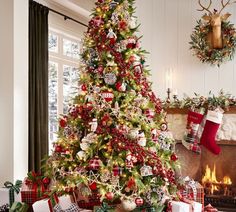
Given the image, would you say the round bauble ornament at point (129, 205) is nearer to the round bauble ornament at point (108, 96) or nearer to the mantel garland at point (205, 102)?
the round bauble ornament at point (108, 96)

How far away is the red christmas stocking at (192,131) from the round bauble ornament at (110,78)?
6.63 feet

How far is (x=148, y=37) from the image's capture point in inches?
219

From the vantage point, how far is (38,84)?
4453 millimetres

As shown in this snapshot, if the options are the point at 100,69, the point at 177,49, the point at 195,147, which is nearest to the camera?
the point at 100,69

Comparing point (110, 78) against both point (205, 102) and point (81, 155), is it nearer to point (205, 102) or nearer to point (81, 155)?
point (81, 155)

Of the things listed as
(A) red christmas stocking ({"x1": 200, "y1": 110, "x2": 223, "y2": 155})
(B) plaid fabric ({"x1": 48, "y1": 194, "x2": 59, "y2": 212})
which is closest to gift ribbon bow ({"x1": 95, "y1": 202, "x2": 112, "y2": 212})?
(B) plaid fabric ({"x1": 48, "y1": 194, "x2": 59, "y2": 212})

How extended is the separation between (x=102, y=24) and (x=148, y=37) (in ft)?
7.66

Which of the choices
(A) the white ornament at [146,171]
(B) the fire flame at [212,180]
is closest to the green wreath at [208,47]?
(B) the fire flame at [212,180]

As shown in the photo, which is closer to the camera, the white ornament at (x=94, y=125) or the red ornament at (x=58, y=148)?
the white ornament at (x=94, y=125)

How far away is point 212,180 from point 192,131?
2.19 feet

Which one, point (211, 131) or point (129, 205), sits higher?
Result: point (211, 131)

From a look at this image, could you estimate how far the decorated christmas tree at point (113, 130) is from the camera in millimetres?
3096

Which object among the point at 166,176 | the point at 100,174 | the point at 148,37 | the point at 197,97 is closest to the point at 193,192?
the point at 166,176

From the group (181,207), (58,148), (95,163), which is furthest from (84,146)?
(181,207)
